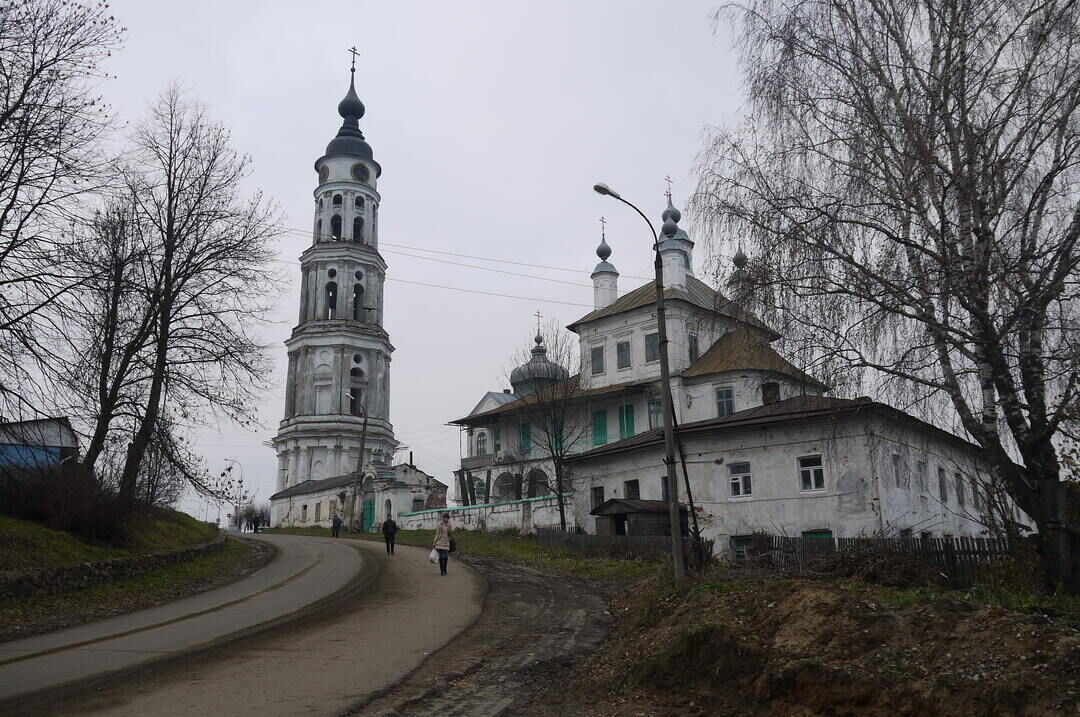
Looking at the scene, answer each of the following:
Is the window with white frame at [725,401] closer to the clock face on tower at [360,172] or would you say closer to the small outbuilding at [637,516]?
the small outbuilding at [637,516]

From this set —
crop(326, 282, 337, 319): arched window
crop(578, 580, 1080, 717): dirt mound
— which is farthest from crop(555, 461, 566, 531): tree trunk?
crop(326, 282, 337, 319): arched window

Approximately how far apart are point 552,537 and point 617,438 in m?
14.9

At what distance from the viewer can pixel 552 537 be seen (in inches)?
1178

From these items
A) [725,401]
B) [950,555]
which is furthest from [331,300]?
[950,555]

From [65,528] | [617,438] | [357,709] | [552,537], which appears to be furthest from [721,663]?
[617,438]

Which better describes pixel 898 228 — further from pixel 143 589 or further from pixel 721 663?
pixel 143 589

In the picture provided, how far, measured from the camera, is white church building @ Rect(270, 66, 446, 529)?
63812mm

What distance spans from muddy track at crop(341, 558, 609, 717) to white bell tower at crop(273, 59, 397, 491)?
48.2m

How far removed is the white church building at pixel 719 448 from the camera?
17.4 m

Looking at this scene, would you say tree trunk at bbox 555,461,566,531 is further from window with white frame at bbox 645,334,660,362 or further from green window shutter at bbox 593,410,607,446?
window with white frame at bbox 645,334,660,362

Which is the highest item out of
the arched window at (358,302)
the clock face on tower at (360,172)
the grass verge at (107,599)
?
the clock face on tower at (360,172)

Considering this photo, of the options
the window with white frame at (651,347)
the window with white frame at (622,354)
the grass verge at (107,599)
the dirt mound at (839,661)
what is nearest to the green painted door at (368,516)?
the window with white frame at (622,354)

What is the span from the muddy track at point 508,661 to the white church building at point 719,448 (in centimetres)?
498

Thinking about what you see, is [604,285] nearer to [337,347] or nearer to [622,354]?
[622,354]
